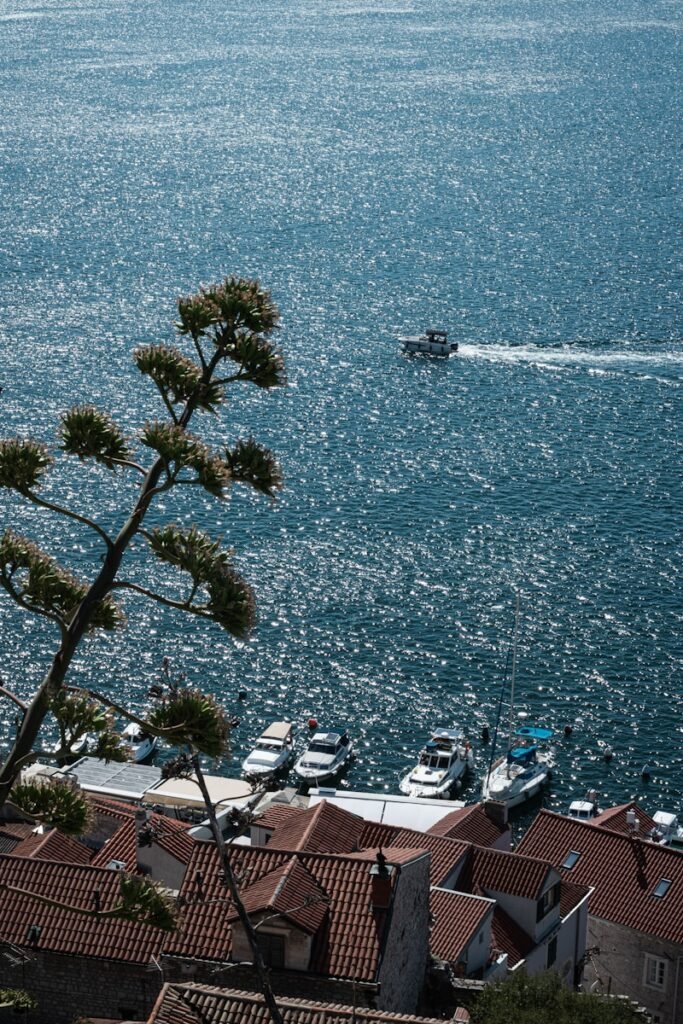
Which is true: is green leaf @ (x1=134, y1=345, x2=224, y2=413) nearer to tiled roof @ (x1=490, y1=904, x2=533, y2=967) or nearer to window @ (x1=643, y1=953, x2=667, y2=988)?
tiled roof @ (x1=490, y1=904, x2=533, y2=967)

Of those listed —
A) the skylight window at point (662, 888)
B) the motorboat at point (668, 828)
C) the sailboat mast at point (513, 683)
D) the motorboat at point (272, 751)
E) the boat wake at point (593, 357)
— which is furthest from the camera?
the boat wake at point (593, 357)

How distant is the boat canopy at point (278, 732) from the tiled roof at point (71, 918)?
47436mm

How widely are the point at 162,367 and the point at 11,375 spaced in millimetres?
155467

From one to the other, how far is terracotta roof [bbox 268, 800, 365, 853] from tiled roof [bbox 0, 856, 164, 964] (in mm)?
7218

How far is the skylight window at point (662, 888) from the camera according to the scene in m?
66.2

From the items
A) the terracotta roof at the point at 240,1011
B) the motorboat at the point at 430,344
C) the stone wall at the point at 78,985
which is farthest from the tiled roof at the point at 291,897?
the motorboat at the point at 430,344

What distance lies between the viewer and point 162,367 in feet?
53.9

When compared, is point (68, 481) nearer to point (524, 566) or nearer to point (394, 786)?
point (524, 566)

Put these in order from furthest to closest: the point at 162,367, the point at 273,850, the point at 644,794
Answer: the point at 644,794 → the point at 273,850 → the point at 162,367

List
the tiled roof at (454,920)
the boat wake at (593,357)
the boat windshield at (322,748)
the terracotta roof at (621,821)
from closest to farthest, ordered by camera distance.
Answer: the tiled roof at (454,920) → the terracotta roof at (621,821) → the boat windshield at (322,748) → the boat wake at (593,357)

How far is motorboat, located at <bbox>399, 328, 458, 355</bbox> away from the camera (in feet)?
592

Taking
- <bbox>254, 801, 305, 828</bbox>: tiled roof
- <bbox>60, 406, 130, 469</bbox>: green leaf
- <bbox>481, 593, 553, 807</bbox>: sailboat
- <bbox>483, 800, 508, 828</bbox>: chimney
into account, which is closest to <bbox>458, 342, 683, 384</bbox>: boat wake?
<bbox>481, 593, 553, 807</bbox>: sailboat

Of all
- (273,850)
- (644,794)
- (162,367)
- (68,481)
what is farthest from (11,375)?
(162,367)

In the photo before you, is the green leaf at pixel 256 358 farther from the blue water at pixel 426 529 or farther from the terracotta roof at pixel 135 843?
the blue water at pixel 426 529
